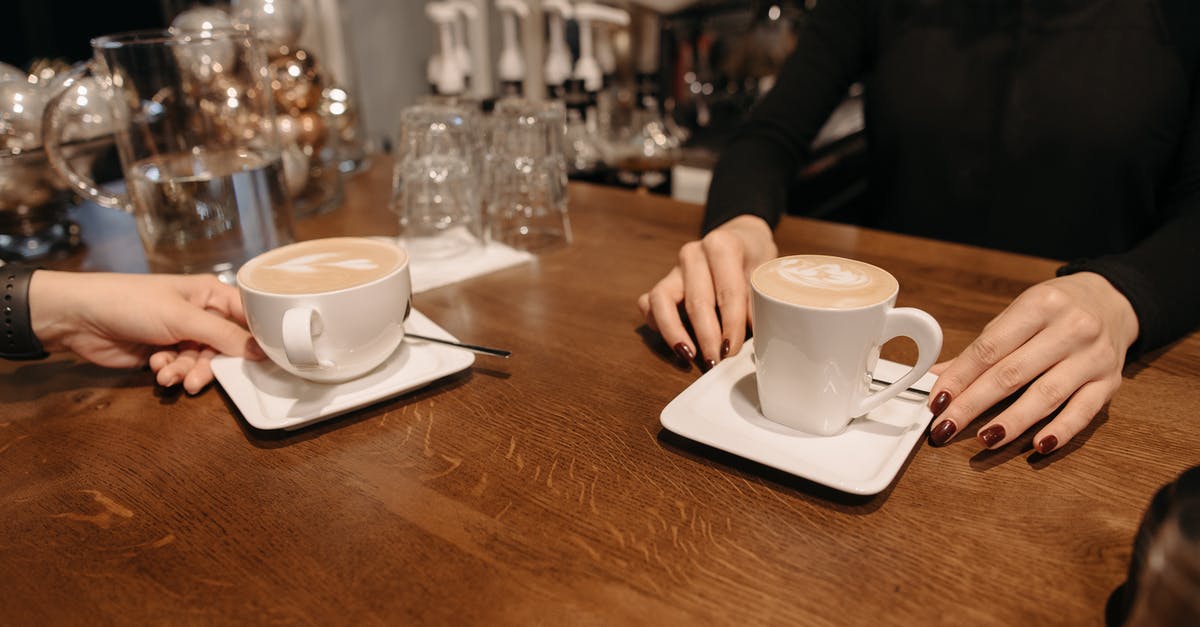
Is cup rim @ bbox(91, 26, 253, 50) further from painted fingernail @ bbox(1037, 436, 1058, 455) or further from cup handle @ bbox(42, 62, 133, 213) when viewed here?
painted fingernail @ bbox(1037, 436, 1058, 455)

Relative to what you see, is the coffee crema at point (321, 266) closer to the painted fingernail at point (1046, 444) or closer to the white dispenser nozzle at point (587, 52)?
the painted fingernail at point (1046, 444)

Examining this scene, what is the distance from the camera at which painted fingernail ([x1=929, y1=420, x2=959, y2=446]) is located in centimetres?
59

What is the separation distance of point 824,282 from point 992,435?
0.59 feet

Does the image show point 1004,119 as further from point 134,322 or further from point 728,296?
point 134,322

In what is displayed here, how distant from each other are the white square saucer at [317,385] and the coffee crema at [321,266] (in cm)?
10

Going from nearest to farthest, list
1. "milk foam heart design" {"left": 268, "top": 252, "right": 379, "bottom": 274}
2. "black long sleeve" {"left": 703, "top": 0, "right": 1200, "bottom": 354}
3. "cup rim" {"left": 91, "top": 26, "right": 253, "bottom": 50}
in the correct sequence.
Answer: "milk foam heart design" {"left": 268, "top": 252, "right": 379, "bottom": 274}, "cup rim" {"left": 91, "top": 26, "right": 253, "bottom": 50}, "black long sleeve" {"left": 703, "top": 0, "right": 1200, "bottom": 354}

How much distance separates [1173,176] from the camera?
1.13 m

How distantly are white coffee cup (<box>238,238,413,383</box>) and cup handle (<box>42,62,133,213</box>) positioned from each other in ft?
1.57

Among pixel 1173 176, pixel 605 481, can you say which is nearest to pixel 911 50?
pixel 1173 176

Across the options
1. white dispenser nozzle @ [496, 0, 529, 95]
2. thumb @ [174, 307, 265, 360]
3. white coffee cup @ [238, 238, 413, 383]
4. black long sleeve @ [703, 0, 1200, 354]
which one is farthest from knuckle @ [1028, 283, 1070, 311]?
white dispenser nozzle @ [496, 0, 529, 95]

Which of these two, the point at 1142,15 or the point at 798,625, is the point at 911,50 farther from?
the point at 798,625

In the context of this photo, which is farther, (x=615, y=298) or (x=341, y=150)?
(x=341, y=150)

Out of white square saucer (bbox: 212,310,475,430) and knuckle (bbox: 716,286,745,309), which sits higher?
knuckle (bbox: 716,286,745,309)

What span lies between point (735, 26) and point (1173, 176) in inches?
51.6
